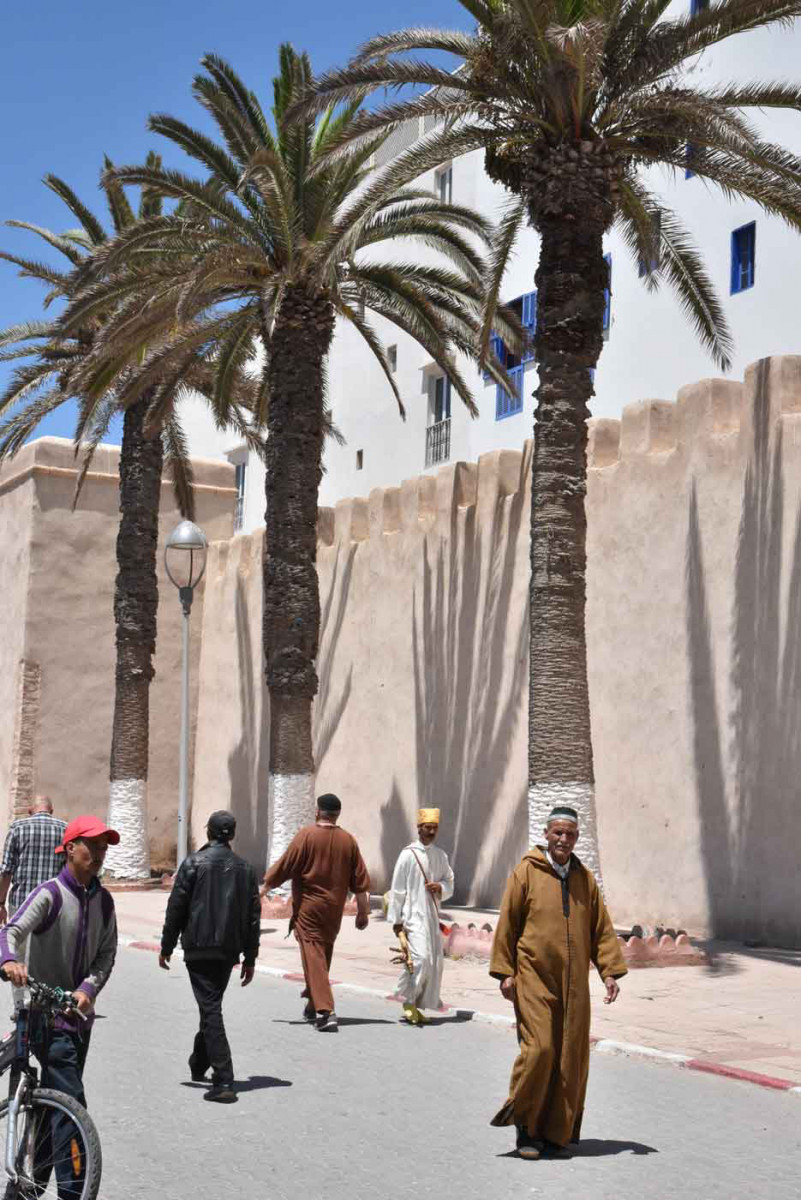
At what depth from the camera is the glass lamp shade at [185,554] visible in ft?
66.9

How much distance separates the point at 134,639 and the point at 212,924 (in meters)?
15.9

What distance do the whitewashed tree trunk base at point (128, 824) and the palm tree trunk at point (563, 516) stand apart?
11028 millimetres

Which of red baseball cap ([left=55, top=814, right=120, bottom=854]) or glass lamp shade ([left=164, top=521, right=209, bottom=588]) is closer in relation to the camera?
red baseball cap ([left=55, top=814, right=120, bottom=854])

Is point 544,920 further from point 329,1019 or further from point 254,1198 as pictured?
point 329,1019

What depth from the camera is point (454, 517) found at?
823 inches

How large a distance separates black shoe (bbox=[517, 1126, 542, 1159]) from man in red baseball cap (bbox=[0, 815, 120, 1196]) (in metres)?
2.02

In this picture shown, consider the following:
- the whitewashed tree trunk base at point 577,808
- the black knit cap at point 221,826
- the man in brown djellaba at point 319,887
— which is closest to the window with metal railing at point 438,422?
the whitewashed tree trunk base at point 577,808

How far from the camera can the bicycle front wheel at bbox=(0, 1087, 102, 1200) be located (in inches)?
216

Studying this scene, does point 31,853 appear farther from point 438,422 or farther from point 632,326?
point 438,422

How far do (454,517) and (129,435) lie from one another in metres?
6.11

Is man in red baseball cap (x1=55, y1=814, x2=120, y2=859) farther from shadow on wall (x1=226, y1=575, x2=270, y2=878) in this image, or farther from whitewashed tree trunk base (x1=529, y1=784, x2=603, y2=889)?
shadow on wall (x1=226, y1=575, x2=270, y2=878)

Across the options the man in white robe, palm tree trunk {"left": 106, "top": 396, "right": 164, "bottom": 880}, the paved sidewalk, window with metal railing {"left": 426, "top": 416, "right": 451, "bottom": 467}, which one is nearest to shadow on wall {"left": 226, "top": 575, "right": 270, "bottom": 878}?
palm tree trunk {"left": 106, "top": 396, "right": 164, "bottom": 880}

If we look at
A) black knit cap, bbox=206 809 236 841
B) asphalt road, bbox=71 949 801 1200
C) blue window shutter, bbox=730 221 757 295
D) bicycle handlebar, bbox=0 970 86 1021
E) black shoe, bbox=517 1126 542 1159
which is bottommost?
asphalt road, bbox=71 949 801 1200

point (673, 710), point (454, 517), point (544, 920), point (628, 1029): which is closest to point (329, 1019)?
point (628, 1029)
